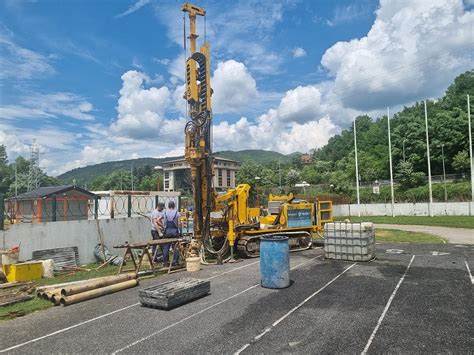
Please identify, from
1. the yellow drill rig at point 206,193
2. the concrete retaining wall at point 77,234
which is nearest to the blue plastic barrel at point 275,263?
the yellow drill rig at point 206,193

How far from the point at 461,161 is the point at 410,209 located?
66.4ft

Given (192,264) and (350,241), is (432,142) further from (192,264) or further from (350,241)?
(192,264)

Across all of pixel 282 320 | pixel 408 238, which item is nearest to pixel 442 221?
pixel 408 238

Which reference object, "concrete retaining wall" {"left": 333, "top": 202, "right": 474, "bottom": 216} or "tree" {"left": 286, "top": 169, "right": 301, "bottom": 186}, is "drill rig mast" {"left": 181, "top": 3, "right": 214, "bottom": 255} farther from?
"tree" {"left": 286, "top": 169, "right": 301, "bottom": 186}

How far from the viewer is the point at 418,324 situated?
6543mm

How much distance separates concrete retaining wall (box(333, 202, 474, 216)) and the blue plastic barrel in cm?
3407

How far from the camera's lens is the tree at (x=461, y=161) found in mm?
53906

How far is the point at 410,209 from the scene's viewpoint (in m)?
40.3

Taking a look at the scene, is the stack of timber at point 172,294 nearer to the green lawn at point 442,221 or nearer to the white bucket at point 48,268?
the white bucket at point 48,268

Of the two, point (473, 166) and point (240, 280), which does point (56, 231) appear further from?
point (473, 166)

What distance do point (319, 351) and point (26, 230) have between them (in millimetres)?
10995

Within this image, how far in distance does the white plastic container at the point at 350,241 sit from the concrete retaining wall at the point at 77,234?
8.26 meters

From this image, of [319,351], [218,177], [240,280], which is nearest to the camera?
[319,351]

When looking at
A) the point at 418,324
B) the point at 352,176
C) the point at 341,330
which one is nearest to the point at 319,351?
the point at 341,330
